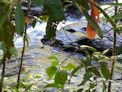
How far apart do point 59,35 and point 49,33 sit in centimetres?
560

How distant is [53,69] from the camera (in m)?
1.53

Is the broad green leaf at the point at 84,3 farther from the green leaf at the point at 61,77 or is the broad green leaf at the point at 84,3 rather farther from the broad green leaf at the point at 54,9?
the green leaf at the point at 61,77

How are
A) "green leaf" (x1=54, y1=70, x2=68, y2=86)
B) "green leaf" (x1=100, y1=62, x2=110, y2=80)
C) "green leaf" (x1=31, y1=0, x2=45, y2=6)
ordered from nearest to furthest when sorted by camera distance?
"green leaf" (x1=31, y1=0, x2=45, y2=6), "green leaf" (x1=54, y1=70, x2=68, y2=86), "green leaf" (x1=100, y1=62, x2=110, y2=80)

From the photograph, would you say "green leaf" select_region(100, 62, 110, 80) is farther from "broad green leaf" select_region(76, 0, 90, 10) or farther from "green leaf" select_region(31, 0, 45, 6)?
"green leaf" select_region(31, 0, 45, 6)

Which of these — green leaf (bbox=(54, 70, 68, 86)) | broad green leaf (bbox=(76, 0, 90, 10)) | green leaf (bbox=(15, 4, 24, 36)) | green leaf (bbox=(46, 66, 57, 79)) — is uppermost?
broad green leaf (bbox=(76, 0, 90, 10))

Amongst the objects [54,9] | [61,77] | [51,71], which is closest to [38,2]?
[54,9]

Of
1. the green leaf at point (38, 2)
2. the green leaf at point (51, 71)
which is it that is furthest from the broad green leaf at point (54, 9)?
the green leaf at point (51, 71)

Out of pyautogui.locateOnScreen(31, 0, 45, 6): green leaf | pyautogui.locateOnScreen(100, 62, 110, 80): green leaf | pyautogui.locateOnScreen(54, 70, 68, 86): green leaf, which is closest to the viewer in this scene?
pyautogui.locateOnScreen(31, 0, 45, 6): green leaf

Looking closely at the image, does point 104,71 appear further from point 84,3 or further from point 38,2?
point 38,2

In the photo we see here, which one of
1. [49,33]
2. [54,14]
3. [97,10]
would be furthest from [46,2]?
[49,33]

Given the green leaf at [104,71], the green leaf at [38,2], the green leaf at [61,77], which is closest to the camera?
the green leaf at [38,2]

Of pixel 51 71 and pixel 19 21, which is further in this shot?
pixel 51 71

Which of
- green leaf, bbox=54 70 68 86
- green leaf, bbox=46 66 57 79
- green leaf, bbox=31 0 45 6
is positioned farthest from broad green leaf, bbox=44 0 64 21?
green leaf, bbox=46 66 57 79

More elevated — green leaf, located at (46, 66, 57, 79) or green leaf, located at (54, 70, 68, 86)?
green leaf, located at (54, 70, 68, 86)
